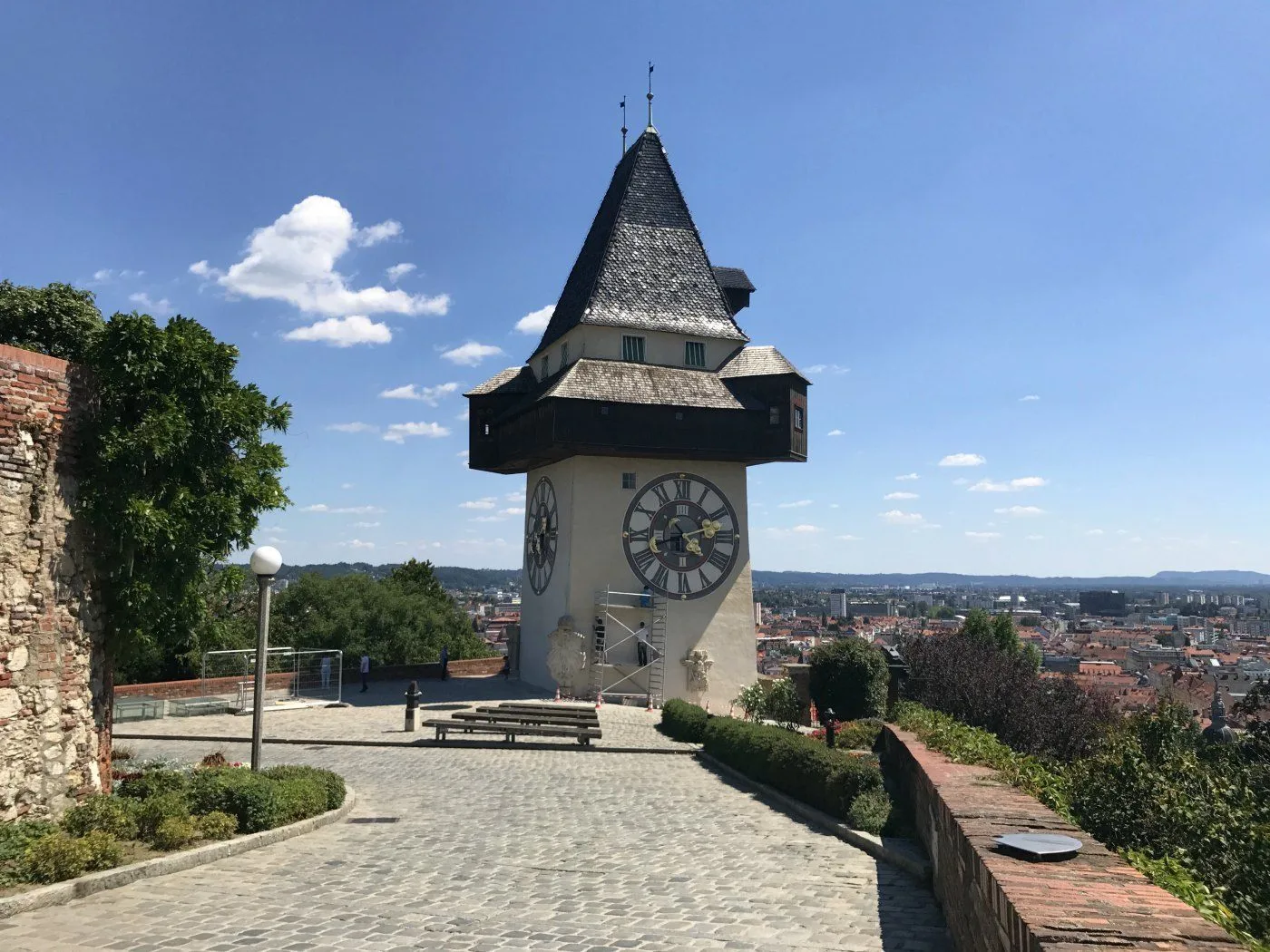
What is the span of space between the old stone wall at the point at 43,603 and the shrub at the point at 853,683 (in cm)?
1793

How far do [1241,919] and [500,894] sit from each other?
18.4ft

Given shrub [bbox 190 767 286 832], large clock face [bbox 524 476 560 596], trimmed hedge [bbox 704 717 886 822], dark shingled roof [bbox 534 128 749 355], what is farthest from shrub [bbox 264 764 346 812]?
dark shingled roof [bbox 534 128 749 355]

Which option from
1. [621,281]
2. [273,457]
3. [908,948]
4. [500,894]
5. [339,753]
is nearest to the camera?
[908,948]

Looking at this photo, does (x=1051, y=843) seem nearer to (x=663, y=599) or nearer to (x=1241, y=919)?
(x=1241, y=919)

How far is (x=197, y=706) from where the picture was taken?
23.8m

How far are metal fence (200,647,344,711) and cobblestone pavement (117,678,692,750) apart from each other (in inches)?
29.3

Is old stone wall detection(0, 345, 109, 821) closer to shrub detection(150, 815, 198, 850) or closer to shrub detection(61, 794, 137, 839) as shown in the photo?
shrub detection(61, 794, 137, 839)

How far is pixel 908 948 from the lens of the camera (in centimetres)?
745

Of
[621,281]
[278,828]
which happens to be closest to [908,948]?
[278,828]

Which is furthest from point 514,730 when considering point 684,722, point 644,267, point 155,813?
point 644,267

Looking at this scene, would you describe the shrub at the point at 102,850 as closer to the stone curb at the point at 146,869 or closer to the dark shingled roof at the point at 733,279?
the stone curb at the point at 146,869

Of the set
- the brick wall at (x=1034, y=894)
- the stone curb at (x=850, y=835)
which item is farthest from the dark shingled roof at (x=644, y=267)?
the brick wall at (x=1034, y=894)

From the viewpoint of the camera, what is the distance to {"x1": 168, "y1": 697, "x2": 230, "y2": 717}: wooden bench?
2345 centimetres

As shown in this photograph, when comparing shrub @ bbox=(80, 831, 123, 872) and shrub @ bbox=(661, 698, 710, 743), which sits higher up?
shrub @ bbox=(80, 831, 123, 872)
